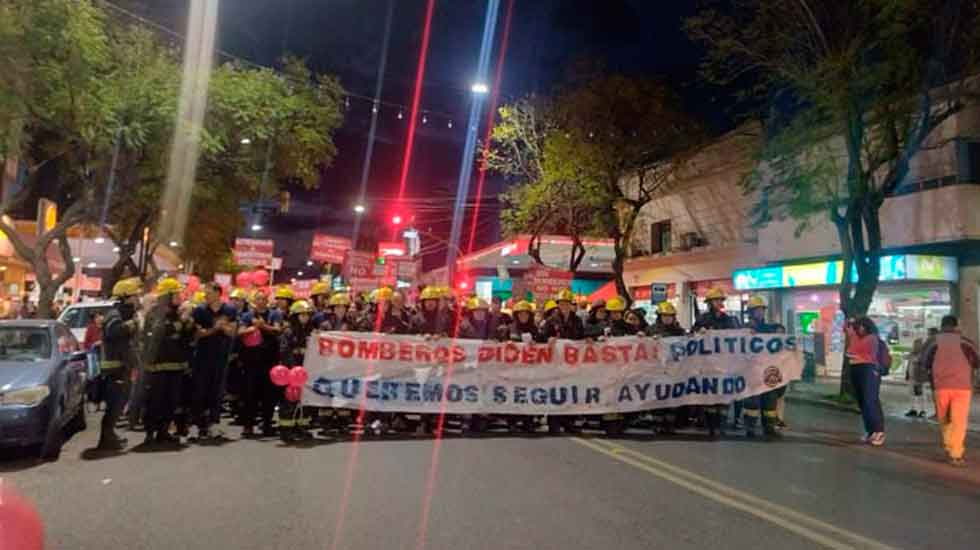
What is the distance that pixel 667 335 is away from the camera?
1187 centimetres

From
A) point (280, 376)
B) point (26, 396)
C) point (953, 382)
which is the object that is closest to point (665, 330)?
point (953, 382)

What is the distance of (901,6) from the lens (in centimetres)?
1359

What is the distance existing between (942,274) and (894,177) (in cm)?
536

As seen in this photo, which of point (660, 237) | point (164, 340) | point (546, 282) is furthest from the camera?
point (660, 237)

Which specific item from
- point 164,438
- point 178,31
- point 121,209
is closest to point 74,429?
point 164,438

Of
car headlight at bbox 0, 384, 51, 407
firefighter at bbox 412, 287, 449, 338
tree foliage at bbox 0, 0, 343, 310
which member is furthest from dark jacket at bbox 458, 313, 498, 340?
tree foliage at bbox 0, 0, 343, 310

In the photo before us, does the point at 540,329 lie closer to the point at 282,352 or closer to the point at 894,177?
the point at 282,352

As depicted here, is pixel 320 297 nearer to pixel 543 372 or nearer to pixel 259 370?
pixel 259 370

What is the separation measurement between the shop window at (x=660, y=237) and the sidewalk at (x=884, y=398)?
10.1 metres

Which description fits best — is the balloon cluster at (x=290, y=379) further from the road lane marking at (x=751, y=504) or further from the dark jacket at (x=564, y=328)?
the road lane marking at (x=751, y=504)

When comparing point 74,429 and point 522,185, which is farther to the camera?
point 522,185

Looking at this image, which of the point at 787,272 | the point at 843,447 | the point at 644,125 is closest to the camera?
the point at 843,447

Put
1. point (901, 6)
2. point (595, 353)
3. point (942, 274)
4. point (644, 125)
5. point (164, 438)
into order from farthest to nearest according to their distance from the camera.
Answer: point (644, 125) < point (942, 274) < point (901, 6) < point (595, 353) < point (164, 438)

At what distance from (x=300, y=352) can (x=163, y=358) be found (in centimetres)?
171
